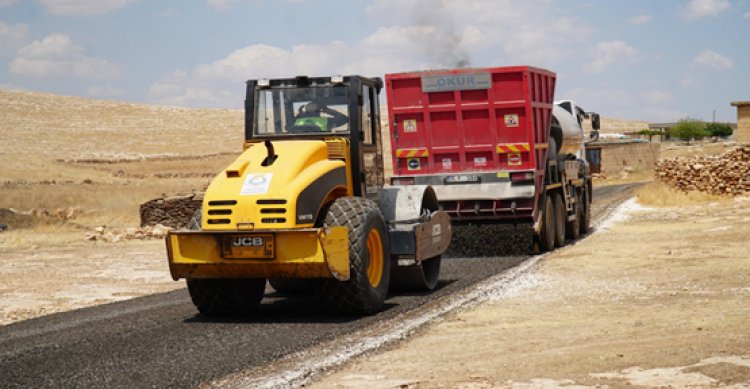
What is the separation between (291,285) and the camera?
13492mm

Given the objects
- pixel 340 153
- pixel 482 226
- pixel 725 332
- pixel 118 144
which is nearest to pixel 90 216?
pixel 482 226

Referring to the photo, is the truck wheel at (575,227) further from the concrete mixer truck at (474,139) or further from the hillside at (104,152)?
the hillside at (104,152)

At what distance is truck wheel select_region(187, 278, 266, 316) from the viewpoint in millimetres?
11078

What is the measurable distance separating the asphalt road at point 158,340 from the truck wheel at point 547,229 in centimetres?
540

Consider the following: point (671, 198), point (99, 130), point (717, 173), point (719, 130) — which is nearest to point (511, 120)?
point (671, 198)

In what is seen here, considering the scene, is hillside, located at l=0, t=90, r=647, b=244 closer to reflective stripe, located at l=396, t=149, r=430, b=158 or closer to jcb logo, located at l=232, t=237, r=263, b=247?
reflective stripe, located at l=396, t=149, r=430, b=158

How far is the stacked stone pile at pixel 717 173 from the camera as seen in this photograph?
95.6ft

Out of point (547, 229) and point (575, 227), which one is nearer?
point (547, 229)

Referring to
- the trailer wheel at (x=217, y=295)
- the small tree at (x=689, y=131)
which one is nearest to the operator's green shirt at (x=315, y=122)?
the trailer wheel at (x=217, y=295)

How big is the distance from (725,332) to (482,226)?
403 inches

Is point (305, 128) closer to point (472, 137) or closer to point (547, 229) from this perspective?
point (472, 137)

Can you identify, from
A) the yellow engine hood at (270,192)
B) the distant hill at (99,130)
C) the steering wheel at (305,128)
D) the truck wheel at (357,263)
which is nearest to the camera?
the yellow engine hood at (270,192)

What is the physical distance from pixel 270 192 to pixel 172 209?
50.6 ft

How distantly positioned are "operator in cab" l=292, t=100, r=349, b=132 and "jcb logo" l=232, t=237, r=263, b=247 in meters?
1.85
